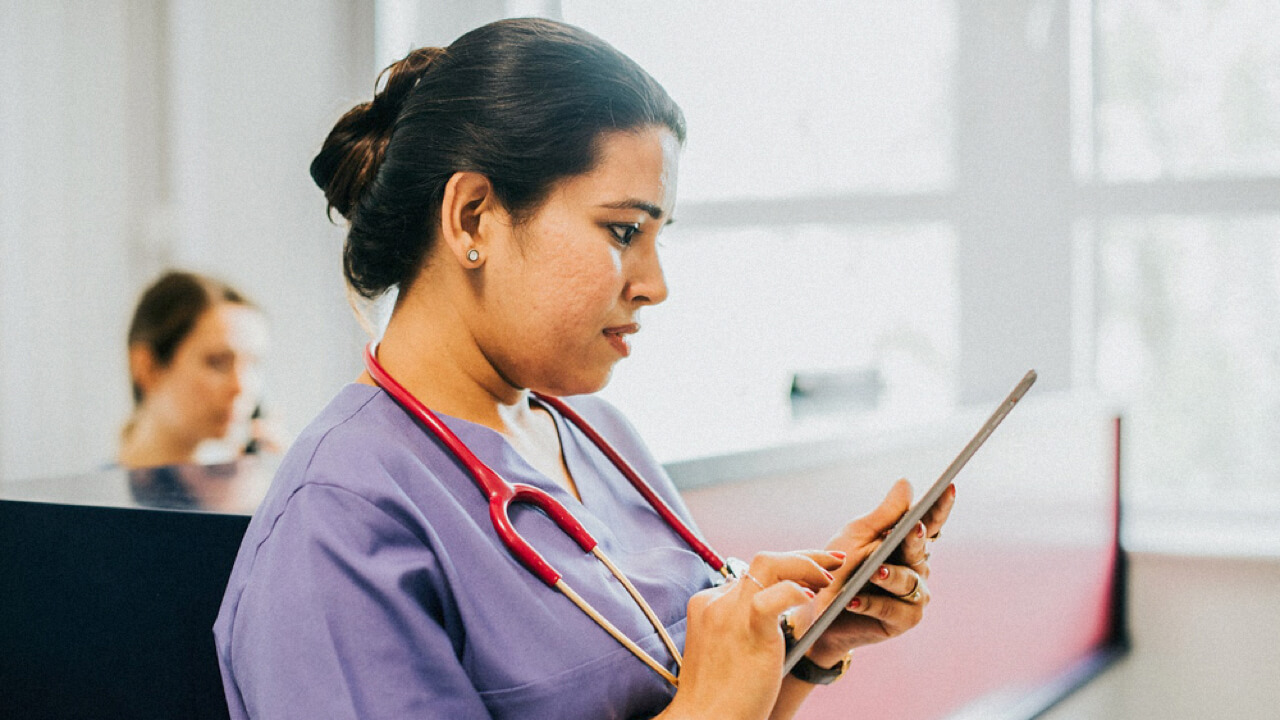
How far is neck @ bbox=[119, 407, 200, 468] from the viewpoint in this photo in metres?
2.28

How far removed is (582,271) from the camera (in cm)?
90

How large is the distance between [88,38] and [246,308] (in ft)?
3.92

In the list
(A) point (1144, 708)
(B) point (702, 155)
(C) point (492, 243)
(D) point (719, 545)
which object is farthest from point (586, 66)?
(B) point (702, 155)

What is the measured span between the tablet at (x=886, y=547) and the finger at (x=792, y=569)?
0.04m

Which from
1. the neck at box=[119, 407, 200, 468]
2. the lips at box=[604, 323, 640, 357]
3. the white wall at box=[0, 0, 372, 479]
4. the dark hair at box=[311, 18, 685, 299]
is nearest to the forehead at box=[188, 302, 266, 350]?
the neck at box=[119, 407, 200, 468]

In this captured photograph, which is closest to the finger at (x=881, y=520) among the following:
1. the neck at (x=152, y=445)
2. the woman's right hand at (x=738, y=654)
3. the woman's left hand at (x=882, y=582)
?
the woman's left hand at (x=882, y=582)

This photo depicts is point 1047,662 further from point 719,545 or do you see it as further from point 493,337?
point 493,337

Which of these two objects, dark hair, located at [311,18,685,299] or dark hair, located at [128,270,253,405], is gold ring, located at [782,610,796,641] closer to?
dark hair, located at [311,18,685,299]

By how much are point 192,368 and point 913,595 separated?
76.8 inches

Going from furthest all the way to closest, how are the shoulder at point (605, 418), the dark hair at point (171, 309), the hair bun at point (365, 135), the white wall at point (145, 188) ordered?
the white wall at point (145, 188) < the dark hair at point (171, 309) < the shoulder at point (605, 418) < the hair bun at point (365, 135)

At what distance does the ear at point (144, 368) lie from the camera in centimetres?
247

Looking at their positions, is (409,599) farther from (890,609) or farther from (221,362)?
(221,362)

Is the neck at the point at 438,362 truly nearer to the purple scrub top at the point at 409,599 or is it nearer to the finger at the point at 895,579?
the purple scrub top at the point at 409,599

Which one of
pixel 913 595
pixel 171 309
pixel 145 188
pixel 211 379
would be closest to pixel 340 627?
pixel 913 595
